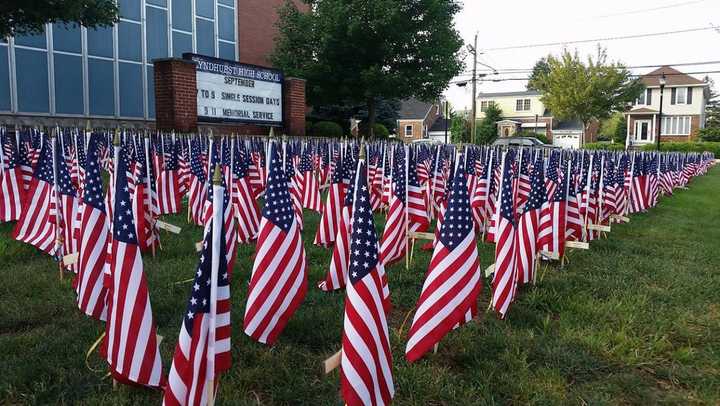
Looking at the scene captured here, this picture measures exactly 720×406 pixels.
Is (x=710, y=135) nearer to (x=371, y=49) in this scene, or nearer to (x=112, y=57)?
(x=371, y=49)

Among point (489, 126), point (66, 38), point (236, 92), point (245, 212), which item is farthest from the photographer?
point (489, 126)

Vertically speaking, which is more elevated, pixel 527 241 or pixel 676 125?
pixel 676 125

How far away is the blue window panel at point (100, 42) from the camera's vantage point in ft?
69.6

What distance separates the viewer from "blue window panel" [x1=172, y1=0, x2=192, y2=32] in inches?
948

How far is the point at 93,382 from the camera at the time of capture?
3590 mm

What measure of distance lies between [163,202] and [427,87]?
66.0 feet

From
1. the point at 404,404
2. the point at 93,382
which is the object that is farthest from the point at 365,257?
the point at 93,382

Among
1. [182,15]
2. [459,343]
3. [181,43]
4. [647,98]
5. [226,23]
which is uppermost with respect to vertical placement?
[226,23]

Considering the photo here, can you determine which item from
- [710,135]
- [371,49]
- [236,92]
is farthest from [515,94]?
[236,92]

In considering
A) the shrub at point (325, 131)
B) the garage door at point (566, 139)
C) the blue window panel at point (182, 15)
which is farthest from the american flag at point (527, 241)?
the garage door at point (566, 139)

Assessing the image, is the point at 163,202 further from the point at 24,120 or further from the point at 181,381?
the point at 24,120

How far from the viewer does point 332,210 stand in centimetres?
659

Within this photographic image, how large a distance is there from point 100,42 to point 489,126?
4739 cm

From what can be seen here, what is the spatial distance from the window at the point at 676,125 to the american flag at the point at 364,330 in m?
62.1
